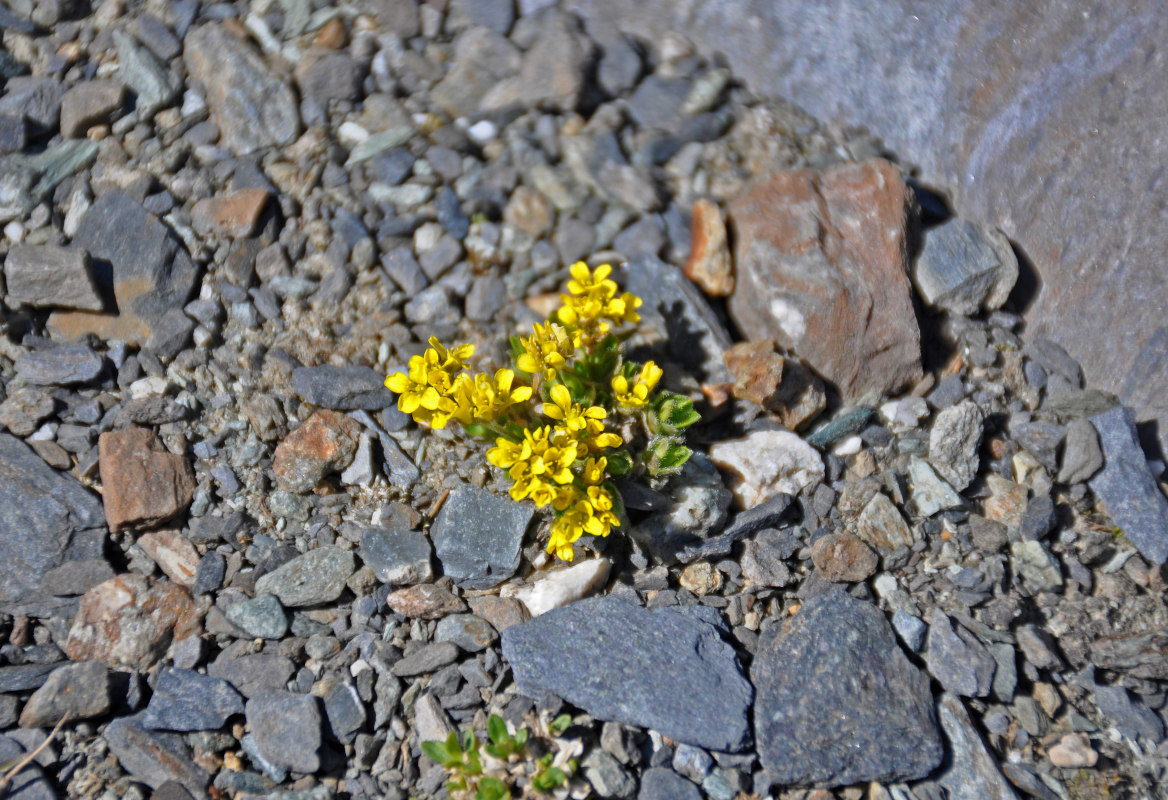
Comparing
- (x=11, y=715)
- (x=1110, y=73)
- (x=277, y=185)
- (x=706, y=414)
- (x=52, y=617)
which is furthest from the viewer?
(x=277, y=185)

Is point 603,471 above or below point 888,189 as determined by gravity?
below

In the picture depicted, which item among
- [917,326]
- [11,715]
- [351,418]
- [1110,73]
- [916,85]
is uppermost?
[1110,73]

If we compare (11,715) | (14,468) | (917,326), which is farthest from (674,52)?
(11,715)

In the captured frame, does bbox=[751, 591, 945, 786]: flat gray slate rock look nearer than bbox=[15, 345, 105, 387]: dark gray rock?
Yes

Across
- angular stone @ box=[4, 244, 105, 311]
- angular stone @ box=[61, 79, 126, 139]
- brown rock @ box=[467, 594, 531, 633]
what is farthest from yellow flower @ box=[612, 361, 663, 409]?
angular stone @ box=[61, 79, 126, 139]

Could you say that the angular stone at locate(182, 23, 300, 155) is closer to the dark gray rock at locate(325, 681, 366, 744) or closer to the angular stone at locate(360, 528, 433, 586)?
the angular stone at locate(360, 528, 433, 586)

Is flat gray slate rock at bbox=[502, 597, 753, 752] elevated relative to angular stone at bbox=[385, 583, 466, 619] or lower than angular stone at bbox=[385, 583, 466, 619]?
elevated

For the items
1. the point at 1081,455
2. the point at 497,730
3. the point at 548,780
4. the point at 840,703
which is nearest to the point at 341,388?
the point at 497,730

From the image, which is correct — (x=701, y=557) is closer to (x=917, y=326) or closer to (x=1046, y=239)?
(x=917, y=326)
